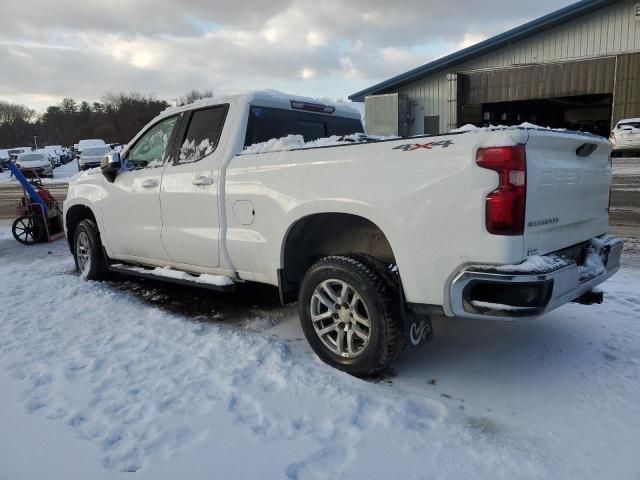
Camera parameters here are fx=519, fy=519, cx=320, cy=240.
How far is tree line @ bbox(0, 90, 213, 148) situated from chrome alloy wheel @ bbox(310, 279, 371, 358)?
2410 inches

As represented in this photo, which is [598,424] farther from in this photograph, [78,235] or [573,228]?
[78,235]

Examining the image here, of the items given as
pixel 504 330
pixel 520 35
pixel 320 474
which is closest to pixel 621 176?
pixel 520 35

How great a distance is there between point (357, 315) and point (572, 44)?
24961 mm

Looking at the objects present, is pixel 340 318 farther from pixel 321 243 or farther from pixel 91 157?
pixel 91 157

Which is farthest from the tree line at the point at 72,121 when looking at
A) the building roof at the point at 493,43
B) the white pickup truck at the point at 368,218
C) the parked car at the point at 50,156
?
the white pickup truck at the point at 368,218

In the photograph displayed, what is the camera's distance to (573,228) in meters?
3.31

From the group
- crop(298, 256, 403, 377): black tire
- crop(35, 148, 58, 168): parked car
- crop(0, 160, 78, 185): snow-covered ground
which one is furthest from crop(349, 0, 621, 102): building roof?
crop(298, 256, 403, 377): black tire

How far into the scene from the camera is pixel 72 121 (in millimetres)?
90562

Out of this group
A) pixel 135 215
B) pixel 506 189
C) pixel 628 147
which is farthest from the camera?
pixel 628 147

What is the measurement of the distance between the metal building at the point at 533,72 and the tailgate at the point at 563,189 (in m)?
22.2

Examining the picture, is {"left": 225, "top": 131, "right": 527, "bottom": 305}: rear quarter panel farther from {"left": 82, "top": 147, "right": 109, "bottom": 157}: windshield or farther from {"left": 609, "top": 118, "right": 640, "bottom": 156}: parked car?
{"left": 82, "top": 147, "right": 109, "bottom": 157}: windshield

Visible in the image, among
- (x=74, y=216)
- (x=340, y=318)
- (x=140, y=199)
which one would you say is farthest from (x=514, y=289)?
(x=74, y=216)

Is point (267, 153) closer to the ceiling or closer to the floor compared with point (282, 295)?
closer to the ceiling

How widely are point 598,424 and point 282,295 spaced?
2.20 meters
